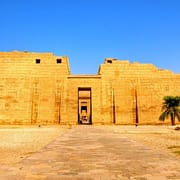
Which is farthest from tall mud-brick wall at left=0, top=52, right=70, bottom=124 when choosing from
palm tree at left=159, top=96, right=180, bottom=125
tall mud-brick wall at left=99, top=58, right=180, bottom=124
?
palm tree at left=159, top=96, right=180, bottom=125

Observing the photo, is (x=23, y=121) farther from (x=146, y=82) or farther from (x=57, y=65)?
(x=146, y=82)

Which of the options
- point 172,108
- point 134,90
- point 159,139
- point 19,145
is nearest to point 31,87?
point 134,90

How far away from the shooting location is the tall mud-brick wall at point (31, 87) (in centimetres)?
3172

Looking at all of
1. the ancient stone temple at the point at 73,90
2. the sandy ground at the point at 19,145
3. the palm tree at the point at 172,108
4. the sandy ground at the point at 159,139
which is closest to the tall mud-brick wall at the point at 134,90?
the ancient stone temple at the point at 73,90

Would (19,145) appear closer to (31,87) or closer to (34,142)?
(34,142)

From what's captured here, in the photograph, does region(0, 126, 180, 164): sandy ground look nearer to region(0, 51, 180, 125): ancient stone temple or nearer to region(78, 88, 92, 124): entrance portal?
region(0, 51, 180, 125): ancient stone temple

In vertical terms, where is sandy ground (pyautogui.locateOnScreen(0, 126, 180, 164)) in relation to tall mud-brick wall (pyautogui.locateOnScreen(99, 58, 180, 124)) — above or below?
below

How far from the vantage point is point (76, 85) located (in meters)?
32.8

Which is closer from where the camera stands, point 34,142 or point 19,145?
point 19,145

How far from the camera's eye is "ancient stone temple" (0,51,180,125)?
31891 millimetres

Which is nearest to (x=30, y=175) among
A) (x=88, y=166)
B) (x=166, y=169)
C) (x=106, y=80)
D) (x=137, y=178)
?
(x=88, y=166)

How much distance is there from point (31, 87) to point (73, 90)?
5.72 meters

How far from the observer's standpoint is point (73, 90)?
32.6 m

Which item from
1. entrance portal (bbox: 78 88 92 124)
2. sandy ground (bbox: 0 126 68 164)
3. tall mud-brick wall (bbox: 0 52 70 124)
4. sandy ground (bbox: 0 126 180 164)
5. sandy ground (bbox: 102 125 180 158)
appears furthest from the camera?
entrance portal (bbox: 78 88 92 124)
